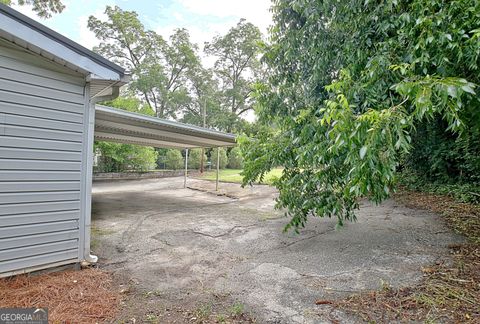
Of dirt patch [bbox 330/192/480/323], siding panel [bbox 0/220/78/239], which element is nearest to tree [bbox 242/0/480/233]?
dirt patch [bbox 330/192/480/323]

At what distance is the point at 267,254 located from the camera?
3848 mm

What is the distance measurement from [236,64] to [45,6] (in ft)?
49.2

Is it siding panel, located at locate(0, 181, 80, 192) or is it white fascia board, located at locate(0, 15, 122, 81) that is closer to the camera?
white fascia board, located at locate(0, 15, 122, 81)

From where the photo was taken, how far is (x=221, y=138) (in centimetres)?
835

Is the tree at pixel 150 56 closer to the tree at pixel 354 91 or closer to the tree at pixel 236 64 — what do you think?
the tree at pixel 236 64

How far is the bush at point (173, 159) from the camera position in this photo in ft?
60.2

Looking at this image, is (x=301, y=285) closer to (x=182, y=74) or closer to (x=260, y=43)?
(x=260, y=43)

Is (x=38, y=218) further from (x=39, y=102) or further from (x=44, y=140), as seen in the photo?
(x=39, y=102)

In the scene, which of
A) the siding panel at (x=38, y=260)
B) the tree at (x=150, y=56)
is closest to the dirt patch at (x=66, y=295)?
the siding panel at (x=38, y=260)

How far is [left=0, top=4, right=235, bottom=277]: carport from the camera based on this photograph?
2.74 metres

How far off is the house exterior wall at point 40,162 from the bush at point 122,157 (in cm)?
1179

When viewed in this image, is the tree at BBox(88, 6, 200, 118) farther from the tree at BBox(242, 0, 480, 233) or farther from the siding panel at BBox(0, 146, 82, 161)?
the tree at BBox(242, 0, 480, 233)

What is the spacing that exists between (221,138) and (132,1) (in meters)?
16.9

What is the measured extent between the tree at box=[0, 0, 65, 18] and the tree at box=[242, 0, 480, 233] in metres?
11.7
